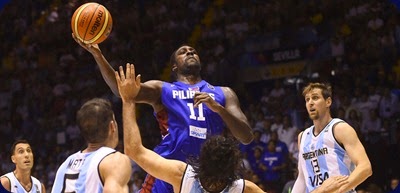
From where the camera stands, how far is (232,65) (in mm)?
14172

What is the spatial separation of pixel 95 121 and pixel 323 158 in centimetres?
202

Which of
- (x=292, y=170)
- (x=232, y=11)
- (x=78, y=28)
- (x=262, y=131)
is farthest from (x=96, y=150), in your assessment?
(x=232, y=11)

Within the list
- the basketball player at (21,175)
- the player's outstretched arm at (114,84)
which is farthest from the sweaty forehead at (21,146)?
the player's outstretched arm at (114,84)

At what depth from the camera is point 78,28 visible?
5.83 metres

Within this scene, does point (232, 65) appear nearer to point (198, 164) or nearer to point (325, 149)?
point (325, 149)

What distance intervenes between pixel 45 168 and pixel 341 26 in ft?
19.7

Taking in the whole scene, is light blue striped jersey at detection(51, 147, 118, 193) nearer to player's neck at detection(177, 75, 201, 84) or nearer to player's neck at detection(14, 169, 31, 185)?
player's neck at detection(177, 75, 201, 84)

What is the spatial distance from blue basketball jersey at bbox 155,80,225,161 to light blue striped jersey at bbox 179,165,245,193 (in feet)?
4.03

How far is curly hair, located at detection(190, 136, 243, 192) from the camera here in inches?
164

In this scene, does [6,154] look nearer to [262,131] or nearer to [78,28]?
[262,131]

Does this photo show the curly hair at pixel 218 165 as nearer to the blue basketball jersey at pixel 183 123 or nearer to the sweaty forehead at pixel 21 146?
the blue basketball jersey at pixel 183 123

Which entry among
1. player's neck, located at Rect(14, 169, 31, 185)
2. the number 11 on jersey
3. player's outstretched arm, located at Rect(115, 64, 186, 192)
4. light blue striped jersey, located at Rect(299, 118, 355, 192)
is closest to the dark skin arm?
the number 11 on jersey

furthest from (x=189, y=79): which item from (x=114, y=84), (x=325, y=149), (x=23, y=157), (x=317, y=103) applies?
(x=23, y=157)

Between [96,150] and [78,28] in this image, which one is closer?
[96,150]
